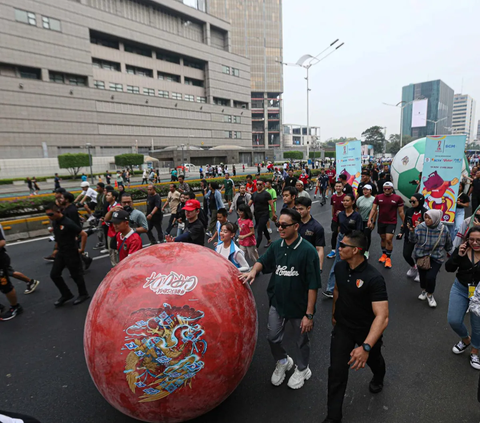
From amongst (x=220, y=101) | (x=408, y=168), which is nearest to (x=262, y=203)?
(x=408, y=168)

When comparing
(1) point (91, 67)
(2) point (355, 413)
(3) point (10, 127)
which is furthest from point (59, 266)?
(1) point (91, 67)

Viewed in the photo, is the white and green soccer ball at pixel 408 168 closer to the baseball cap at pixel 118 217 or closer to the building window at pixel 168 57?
the baseball cap at pixel 118 217

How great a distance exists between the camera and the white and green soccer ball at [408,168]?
1109 cm

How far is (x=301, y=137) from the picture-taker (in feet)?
429

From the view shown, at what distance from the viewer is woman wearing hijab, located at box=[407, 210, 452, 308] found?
15.6ft

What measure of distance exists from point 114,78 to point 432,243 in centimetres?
5265

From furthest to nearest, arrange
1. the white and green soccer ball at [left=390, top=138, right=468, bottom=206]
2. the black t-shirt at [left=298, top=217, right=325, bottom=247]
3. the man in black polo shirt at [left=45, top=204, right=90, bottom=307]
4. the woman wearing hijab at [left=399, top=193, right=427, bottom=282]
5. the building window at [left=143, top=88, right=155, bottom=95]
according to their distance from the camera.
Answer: the building window at [left=143, top=88, right=155, bottom=95] → the white and green soccer ball at [left=390, top=138, right=468, bottom=206] → the woman wearing hijab at [left=399, top=193, right=427, bottom=282] → the man in black polo shirt at [left=45, top=204, right=90, bottom=307] → the black t-shirt at [left=298, top=217, right=325, bottom=247]

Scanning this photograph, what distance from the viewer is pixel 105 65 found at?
152 ft

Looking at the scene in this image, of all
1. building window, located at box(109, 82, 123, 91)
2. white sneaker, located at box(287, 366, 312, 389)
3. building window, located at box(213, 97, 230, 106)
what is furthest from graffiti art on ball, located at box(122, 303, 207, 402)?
building window, located at box(213, 97, 230, 106)

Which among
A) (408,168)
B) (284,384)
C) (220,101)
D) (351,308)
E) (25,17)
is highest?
(25,17)

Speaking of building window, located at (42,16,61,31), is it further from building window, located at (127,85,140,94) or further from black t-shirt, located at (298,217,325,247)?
black t-shirt, located at (298,217,325,247)

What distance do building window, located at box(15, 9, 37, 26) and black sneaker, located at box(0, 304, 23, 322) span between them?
155 ft

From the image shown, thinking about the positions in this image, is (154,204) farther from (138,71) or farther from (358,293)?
(138,71)

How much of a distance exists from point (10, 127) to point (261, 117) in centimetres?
6879
